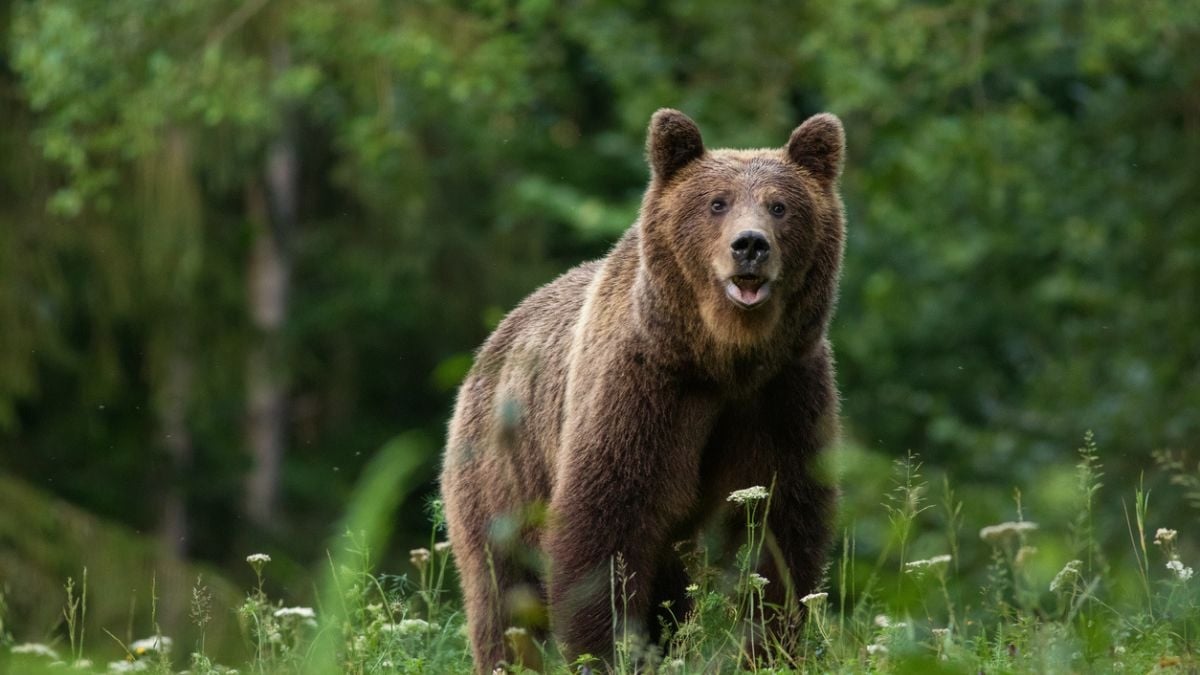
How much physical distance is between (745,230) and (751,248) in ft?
0.18

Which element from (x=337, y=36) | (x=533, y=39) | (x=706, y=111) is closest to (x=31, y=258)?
(x=337, y=36)

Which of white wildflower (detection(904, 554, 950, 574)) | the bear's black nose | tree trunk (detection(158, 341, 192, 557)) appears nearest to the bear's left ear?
the bear's black nose

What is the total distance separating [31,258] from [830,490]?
10348 millimetres

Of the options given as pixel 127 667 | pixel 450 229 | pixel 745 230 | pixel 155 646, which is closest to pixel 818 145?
pixel 745 230

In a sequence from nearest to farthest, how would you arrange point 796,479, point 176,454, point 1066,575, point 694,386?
point 1066,575 → point 796,479 → point 694,386 → point 176,454

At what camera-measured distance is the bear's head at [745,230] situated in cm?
564

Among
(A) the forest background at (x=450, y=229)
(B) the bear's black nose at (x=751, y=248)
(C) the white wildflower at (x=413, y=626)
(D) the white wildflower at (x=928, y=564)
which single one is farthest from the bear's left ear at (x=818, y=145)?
(A) the forest background at (x=450, y=229)

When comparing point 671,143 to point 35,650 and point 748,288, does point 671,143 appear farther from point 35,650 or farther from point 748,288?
point 35,650

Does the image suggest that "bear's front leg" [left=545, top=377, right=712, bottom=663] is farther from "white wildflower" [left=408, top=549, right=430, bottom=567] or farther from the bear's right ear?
the bear's right ear

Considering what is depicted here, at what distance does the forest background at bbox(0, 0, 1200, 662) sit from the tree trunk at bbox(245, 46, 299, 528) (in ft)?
0.14

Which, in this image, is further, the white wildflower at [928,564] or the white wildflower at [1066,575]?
the white wildflower at [928,564]

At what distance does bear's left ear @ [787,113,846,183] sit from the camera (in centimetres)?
606

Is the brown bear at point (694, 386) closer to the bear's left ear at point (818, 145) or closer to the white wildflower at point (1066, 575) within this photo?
the bear's left ear at point (818, 145)

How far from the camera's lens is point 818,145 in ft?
20.0
